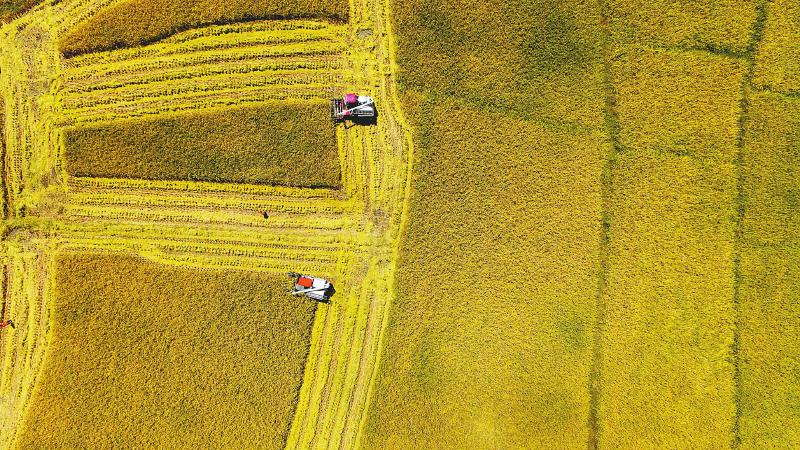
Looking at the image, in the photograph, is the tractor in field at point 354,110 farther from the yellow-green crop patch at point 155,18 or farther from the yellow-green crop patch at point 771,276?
the yellow-green crop patch at point 771,276

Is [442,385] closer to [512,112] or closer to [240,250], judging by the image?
[240,250]

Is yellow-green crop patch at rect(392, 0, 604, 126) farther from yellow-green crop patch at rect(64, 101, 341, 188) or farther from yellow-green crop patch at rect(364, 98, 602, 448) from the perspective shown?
yellow-green crop patch at rect(64, 101, 341, 188)

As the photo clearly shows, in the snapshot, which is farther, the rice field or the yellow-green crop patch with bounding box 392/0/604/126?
the yellow-green crop patch with bounding box 392/0/604/126

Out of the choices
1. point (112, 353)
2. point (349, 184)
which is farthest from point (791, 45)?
point (112, 353)

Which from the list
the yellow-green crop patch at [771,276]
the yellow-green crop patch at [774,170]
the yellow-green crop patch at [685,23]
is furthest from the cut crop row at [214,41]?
the yellow-green crop patch at [771,276]

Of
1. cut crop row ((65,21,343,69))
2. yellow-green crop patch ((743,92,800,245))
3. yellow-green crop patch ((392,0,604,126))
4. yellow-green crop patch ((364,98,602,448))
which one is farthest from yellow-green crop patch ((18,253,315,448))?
yellow-green crop patch ((743,92,800,245))

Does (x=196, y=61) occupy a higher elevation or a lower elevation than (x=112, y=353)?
higher

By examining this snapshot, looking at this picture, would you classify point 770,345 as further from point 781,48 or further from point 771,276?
point 781,48

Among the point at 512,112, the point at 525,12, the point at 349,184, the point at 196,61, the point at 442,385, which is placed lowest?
A: the point at 442,385
